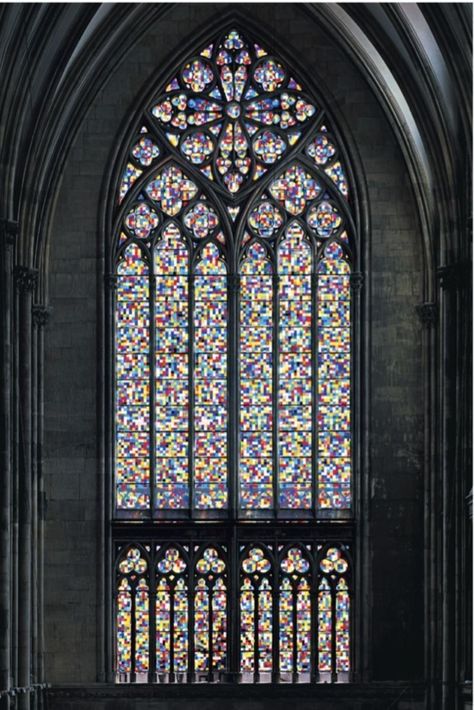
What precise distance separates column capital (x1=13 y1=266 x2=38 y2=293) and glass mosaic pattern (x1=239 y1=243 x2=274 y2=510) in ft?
14.2

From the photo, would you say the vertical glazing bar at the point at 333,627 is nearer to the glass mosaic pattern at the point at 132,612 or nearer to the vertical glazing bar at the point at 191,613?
the vertical glazing bar at the point at 191,613

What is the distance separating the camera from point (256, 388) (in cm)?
3534

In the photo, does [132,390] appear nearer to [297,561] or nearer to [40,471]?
[40,471]

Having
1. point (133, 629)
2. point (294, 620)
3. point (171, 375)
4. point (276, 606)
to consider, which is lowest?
point (133, 629)

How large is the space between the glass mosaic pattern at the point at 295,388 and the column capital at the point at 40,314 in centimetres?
414

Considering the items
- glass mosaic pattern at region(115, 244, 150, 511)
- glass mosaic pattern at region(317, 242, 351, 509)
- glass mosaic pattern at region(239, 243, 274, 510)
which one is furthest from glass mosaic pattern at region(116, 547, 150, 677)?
glass mosaic pattern at region(317, 242, 351, 509)

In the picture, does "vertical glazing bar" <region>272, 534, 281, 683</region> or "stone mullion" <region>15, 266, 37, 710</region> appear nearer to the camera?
"stone mullion" <region>15, 266, 37, 710</region>

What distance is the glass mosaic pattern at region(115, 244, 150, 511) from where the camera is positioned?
3494 centimetres

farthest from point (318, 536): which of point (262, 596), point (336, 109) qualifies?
point (336, 109)

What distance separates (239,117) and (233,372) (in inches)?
183

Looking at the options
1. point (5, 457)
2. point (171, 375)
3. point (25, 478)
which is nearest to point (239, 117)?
point (171, 375)

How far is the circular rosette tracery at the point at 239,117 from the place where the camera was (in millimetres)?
35844

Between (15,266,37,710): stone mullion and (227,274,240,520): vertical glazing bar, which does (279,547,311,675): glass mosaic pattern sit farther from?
(15,266,37,710): stone mullion

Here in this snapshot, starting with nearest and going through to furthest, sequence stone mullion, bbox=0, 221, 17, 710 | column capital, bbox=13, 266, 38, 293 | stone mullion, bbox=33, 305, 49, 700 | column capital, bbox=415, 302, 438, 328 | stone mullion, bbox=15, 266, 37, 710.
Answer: stone mullion, bbox=0, 221, 17, 710 → stone mullion, bbox=15, 266, 37, 710 → column capital, bbox=13, 266, 38, 293 → stone mullion, bbox=33, 305, 49, 700 → column capital, bbox=415, 302, 438, 328
